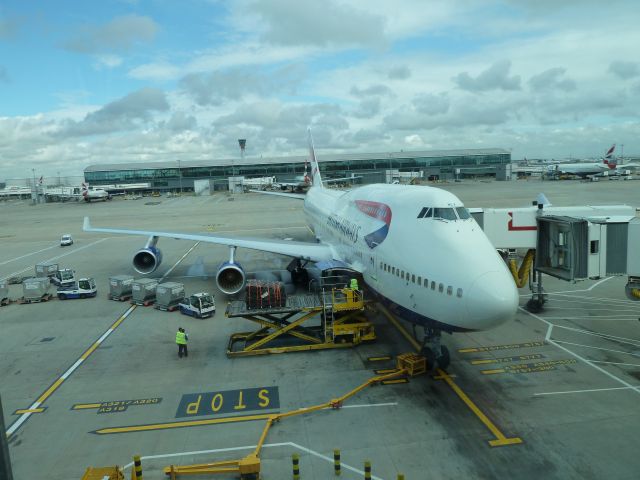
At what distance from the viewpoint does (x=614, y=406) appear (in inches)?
509

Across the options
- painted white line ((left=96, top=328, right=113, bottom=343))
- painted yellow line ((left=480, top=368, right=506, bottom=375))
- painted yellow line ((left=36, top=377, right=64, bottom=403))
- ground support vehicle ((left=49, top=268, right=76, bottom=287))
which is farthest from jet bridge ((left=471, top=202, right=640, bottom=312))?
ground support vehicle ((left=49, top=268, right=76, bottom=287))

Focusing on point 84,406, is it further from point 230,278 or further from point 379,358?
point 230,278

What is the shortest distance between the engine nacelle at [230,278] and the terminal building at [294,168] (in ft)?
374

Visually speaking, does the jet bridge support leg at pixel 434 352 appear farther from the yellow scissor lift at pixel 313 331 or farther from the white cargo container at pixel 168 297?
the white cargo container at pixel 168 297

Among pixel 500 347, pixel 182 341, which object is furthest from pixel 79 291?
pixel 500 347

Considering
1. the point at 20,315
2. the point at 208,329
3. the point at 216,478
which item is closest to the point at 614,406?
the point at 216,478

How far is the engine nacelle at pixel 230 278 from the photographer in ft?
77.3

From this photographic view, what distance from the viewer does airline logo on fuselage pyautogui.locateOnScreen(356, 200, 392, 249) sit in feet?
54.0

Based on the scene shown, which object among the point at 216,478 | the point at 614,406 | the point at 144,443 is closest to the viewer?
the point at 216,478

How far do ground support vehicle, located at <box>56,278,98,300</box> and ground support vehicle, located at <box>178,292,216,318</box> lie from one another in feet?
24.6

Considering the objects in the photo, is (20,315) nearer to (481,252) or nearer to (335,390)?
(335,390)

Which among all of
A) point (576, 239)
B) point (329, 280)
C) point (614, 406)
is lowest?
point (614, 406)

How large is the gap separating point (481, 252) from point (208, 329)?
12596 mm

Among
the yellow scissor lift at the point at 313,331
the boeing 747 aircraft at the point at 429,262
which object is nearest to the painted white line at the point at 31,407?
the yellow scissor lift at the point at 313,331
